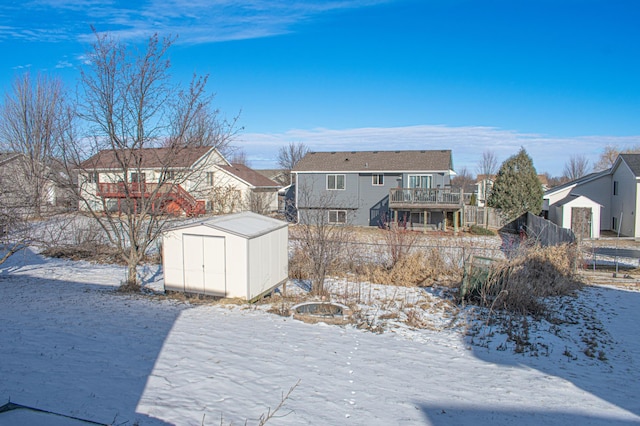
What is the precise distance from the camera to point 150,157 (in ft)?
45.5

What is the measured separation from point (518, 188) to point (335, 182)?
13.4 meters

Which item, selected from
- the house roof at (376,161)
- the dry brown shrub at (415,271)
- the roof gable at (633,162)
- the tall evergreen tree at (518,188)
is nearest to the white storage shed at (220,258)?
the dry brown shrub at (415,271)

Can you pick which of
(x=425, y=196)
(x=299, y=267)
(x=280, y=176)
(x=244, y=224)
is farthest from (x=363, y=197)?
(x=280, y=176)

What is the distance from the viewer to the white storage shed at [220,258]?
1053 centimetres

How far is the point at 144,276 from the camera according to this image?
15.5m

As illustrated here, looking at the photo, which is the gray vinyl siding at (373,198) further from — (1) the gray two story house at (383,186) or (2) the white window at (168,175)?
(2) the white window at (168,175)

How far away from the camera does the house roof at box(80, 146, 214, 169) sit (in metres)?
12.0

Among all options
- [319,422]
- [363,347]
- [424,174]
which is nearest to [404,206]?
[424,174]

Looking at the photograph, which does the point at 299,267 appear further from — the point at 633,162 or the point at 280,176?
the point at 280,176

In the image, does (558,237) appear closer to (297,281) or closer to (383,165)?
(297,281)

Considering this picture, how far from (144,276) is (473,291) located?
35.1 ft

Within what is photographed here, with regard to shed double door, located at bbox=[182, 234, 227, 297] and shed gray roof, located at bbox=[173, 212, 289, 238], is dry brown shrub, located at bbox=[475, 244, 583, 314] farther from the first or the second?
shed double door, located at bbox=[182, 234, 227, 297]

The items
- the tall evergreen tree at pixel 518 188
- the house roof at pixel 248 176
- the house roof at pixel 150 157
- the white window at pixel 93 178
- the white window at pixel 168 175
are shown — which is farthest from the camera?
the house roof at pixel 248 176

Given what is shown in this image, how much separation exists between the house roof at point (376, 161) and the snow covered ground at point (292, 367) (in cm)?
2303
